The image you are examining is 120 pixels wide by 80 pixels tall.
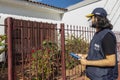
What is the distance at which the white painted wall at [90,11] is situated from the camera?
36.0 ft

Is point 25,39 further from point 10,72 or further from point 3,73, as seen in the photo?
point 3,73

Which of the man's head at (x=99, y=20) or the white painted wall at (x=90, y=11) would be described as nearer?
the man's head at (x=99, y=20)

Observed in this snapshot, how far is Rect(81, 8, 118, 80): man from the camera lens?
9.31ft

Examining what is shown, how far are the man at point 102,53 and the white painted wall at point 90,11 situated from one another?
26.6 ft

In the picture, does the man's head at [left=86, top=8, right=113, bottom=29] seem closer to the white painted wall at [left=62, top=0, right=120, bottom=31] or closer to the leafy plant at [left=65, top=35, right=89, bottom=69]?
the leafy plant at [left=65, top=35, right=89, bottom=69]

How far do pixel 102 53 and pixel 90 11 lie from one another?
9170 millimetres

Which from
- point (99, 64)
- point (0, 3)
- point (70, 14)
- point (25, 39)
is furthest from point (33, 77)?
point (70, 14)

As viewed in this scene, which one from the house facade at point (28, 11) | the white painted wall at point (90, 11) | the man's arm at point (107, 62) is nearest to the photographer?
the man's arm at point (107, 62)

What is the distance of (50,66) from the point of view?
20.9 feet

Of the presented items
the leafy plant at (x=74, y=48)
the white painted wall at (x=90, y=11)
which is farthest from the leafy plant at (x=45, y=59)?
the white painted wall at (x=90, y=11)

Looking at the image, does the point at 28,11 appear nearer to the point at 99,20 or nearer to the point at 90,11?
the point at 90,11

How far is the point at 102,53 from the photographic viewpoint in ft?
9.55

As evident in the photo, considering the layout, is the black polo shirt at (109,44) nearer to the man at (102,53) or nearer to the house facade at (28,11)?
the man at (102,53)

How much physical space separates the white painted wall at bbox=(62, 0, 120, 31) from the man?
26.6ft
